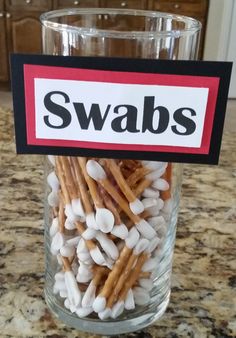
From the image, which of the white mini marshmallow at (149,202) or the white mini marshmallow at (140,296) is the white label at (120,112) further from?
the white mini marshmallow at (140,296)

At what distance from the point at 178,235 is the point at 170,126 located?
0.98ft

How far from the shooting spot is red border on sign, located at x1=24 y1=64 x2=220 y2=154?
1.44 ft

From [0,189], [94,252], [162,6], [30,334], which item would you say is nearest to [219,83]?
[94,252]

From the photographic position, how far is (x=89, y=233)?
1.61 ft

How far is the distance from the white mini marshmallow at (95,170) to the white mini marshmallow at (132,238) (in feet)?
0.21

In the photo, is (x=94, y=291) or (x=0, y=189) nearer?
(x=94, y=291)

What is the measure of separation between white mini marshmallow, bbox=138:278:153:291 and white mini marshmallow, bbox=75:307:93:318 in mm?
61

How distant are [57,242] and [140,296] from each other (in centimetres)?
11

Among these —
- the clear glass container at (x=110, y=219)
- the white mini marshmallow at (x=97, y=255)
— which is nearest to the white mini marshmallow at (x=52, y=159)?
the clear glass container at (x=110, y=219)

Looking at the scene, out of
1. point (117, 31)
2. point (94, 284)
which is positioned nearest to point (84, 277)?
point (94, 284)

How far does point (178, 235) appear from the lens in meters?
0.73

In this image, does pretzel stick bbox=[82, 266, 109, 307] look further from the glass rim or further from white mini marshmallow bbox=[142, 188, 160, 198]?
the glass rim

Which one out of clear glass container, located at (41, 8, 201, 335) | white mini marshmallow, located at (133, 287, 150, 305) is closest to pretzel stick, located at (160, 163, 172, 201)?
clear glass container, located at (41, 8, 201, 335)

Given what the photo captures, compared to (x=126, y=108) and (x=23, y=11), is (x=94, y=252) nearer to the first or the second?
(x=126, y=108)
